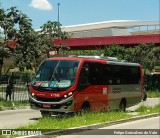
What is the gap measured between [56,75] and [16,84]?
32.3 feet

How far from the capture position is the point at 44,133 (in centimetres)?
1104

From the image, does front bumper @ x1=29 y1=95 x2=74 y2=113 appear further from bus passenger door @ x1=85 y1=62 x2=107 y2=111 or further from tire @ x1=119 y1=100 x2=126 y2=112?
tire @ x1=119 y1=100 x2=126 y2=112

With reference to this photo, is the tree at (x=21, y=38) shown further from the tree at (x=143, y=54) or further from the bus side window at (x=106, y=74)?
the tree at (x=143, y=54)

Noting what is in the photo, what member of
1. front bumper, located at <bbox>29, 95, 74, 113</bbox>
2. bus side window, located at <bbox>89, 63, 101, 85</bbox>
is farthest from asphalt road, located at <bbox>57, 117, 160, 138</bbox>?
bus side window, located at <bbox>89, 63, 101, 85</bbox>

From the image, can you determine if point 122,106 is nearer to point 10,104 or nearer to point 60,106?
point 60,106

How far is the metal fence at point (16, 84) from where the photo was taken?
2547 cm

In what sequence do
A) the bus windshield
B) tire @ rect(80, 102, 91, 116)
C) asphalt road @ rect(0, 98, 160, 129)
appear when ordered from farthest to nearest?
tire @ rect(80, 102, 91, 116), the bus windshield, asphalt road @ rect(0, 98, 160, 129)

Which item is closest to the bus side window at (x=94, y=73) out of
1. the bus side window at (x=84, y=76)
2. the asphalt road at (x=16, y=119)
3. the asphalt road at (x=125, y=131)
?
the bus side window at (x=84, y=76)

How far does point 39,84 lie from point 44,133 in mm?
5834

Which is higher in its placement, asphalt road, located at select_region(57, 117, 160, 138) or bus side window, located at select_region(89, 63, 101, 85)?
bus side window, located at select_region(89, 63, 101, 85)

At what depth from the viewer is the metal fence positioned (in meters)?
25.5

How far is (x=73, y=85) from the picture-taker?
1639 centimetres

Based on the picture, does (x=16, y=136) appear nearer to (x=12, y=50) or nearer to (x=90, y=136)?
(x=90, y=136)

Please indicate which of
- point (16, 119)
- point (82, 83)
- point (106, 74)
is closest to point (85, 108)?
point (82, 83)
